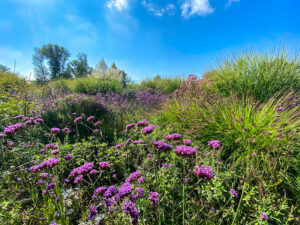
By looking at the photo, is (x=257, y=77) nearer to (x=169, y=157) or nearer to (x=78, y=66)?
(x=169, y=157)

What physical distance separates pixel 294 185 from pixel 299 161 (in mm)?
306

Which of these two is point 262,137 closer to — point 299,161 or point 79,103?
point 299,161

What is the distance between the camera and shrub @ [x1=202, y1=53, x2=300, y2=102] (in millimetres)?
3740

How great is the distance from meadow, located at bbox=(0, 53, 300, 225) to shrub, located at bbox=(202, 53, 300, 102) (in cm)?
3

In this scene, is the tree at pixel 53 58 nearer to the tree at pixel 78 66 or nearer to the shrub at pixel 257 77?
the tree at pixel 78 66

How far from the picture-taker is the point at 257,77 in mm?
3910

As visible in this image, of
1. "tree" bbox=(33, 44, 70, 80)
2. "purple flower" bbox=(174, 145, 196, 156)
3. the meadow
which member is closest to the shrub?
the meadow

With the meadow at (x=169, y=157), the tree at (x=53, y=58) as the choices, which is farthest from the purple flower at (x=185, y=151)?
the tree at (x=53, y=58)

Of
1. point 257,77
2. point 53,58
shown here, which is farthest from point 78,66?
point 257,77

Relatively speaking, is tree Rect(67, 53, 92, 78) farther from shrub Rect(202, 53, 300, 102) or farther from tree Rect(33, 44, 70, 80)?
shrub Rect(202, 53, 300, 102)

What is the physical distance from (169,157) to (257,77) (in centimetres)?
359

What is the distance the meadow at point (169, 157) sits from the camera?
1.30 metres

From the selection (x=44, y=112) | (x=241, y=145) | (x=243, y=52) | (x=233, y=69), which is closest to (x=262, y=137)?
(x=241, y=145)

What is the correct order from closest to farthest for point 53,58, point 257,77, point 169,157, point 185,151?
point 185,151 → point 169,157 → point 257,77 → point 53,58
